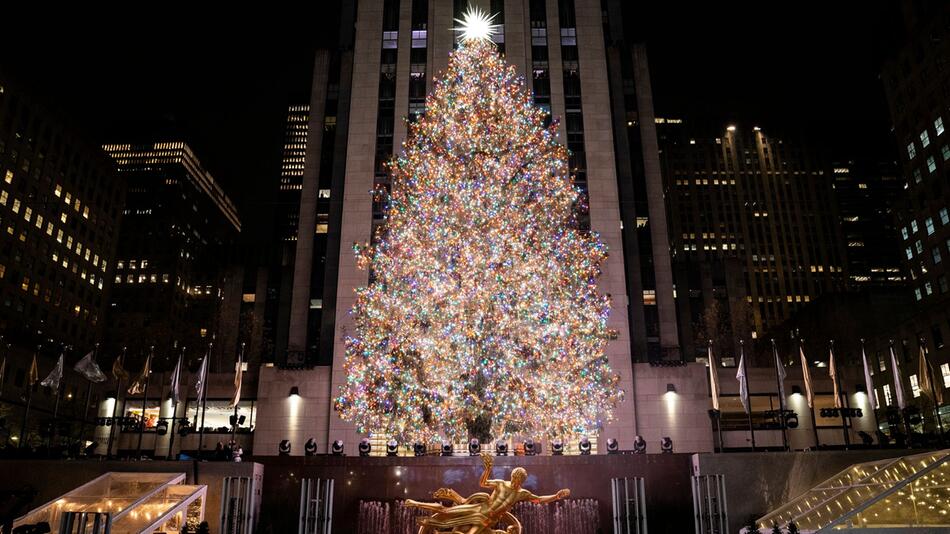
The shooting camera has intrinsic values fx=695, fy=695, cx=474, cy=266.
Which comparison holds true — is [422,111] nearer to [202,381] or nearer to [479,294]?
[479,294]

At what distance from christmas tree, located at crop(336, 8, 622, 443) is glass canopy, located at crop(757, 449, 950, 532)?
9335 mm

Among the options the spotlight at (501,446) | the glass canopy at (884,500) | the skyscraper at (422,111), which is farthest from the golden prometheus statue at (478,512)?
the skyscraper at (422,111)

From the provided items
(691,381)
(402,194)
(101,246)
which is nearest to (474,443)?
(402,194)

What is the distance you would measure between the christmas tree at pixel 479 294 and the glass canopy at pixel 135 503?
8.27 metres

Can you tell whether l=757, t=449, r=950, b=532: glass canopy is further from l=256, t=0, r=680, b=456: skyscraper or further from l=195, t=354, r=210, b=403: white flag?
l=195, t=354, r=210, b=403: white flag

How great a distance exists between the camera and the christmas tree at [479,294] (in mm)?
25156

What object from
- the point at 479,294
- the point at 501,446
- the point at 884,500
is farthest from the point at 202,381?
the point at 884,500

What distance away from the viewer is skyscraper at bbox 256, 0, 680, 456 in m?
39.6

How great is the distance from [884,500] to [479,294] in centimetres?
1379

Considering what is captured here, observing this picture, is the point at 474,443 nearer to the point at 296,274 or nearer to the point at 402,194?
the point at 402,194

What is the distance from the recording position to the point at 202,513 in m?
20.7

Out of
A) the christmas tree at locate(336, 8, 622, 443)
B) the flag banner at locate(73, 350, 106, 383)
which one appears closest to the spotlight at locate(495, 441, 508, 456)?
the christmas tree at locate(336, 8, 622, 443)

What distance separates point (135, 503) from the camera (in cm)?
1798

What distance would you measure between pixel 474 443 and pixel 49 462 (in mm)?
13761
